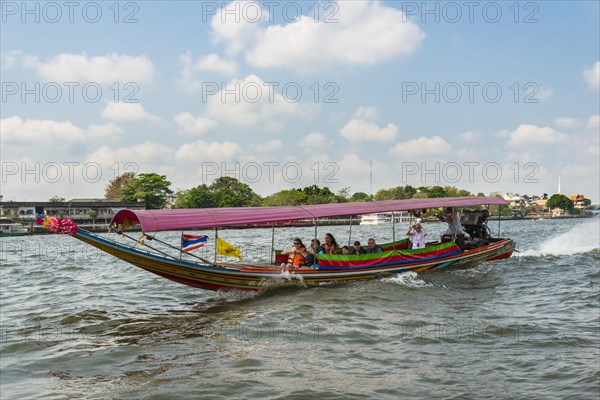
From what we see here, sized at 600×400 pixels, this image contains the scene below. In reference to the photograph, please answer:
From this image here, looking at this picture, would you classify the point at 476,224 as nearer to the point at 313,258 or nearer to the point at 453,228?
the point at 453,228

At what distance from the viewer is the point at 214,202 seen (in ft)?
340

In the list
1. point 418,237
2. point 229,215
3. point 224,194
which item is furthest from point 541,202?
point 229,215

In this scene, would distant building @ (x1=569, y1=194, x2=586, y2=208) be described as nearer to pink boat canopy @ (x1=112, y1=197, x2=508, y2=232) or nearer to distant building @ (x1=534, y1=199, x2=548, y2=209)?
distant building @ (x1=534, y1=199, x2=548, y2=209)

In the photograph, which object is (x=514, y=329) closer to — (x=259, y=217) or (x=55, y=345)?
(x=259, y=217)

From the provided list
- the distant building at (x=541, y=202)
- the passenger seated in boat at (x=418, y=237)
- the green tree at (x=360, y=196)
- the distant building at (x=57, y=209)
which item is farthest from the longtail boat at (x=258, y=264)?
the distant building at (x=541, y=202)

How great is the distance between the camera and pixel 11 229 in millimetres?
70562

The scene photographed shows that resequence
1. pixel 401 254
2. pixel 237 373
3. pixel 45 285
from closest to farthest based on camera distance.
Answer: pixel 237 373, pixel 401 254, pixel 45 285

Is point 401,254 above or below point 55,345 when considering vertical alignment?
above

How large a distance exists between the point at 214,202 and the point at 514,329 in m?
96.7

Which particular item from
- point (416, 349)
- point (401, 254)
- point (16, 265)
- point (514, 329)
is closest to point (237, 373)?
point (416, 349)

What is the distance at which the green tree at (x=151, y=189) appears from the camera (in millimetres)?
96375

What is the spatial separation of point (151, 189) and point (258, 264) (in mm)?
87518

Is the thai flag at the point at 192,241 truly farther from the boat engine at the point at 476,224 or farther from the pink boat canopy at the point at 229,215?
the boat engine at the point at 476,224

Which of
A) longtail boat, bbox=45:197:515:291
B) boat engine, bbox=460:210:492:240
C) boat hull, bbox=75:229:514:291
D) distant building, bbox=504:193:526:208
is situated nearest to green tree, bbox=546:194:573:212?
distant building, bbox=504:193:526:208
